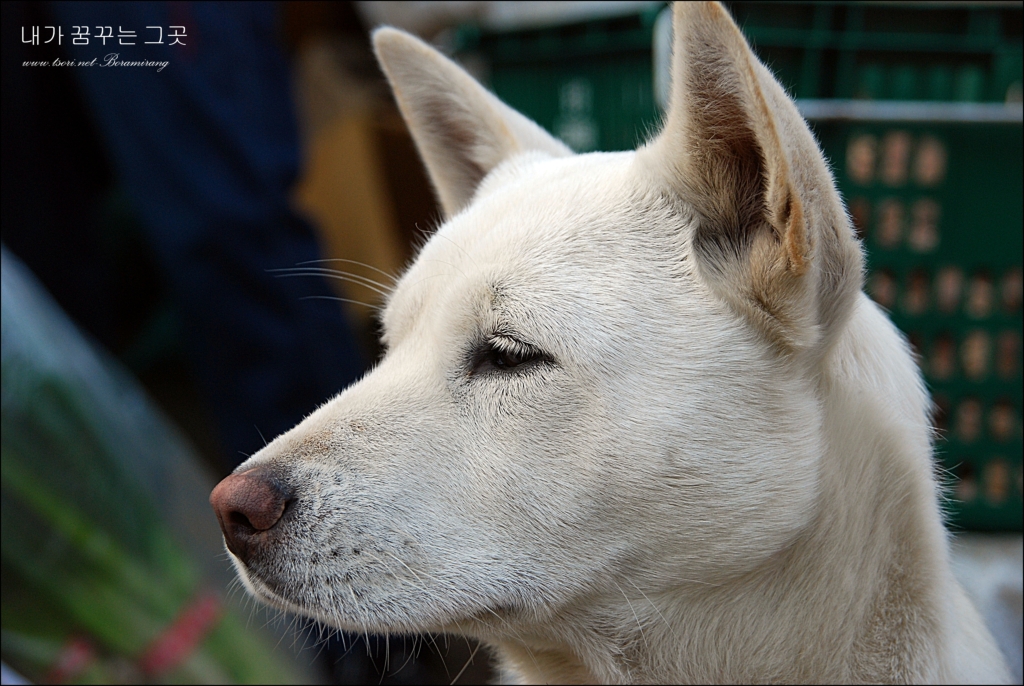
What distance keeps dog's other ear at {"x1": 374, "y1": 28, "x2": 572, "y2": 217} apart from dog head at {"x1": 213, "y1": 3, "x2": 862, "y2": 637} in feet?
1.69

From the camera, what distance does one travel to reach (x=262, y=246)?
238 cm

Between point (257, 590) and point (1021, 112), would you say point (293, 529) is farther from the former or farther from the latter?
point (1021, 112)

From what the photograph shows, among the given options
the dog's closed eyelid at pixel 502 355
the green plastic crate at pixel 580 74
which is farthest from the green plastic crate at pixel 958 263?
the dog's closed eyelid at pixel 502 355

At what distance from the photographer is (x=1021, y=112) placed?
7.18 feet

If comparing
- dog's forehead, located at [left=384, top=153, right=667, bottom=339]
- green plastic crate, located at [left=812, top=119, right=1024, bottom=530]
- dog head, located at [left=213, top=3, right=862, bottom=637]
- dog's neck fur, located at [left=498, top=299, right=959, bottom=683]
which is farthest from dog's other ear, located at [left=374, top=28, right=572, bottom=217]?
green plastic crate, located at [left=812, top=119, right=1024, bottom=530]

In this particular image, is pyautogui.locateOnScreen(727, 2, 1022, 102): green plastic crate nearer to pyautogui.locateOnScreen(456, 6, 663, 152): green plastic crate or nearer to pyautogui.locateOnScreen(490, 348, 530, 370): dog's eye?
pyautogui.locateOnScreen(456, 6, 663, 152): green plastic crate

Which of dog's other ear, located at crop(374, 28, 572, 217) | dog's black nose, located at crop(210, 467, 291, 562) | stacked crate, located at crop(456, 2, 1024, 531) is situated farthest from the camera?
stacked crate, located at crop(456, 2, 1024, 531)

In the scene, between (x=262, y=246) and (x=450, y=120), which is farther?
(x=262, y=246)

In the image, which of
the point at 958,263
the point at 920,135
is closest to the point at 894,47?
the point at 920,135

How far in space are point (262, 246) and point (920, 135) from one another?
1785mm

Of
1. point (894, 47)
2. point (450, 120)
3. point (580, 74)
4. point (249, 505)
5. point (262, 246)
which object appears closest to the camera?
point (249, 505)

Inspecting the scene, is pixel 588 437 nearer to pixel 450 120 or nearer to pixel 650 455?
pixel 650 455

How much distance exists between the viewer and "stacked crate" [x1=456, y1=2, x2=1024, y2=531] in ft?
7.34

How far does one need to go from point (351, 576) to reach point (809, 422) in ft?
2.29
